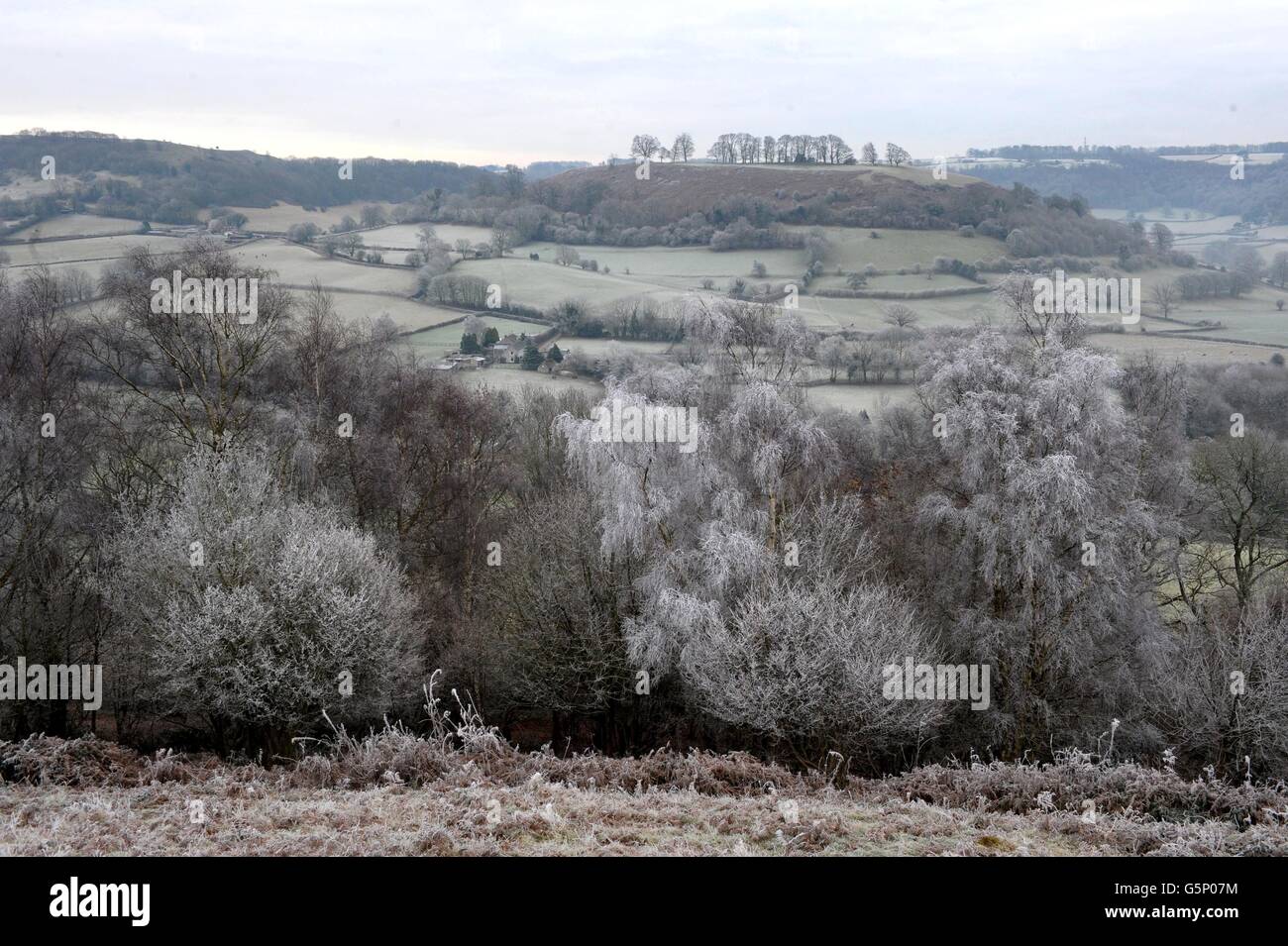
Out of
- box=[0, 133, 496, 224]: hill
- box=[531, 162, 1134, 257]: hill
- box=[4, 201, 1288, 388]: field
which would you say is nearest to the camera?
box=[4, 201, 1288, 388]: field

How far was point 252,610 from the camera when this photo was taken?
18.3 m

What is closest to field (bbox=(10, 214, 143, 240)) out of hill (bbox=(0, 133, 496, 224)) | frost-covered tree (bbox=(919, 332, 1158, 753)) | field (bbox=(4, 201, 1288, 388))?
field (bbox=(4, 201, 1288, 388))

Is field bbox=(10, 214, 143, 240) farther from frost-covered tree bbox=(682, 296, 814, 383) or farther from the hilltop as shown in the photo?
frost-covered tree bbox=(682, 296, 814, 383)

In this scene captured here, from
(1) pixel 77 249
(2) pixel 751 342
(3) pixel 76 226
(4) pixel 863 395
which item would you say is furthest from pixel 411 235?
(2) pixel 751 342

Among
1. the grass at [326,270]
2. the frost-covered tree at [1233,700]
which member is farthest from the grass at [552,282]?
the frost-covered tree at [1233,700]

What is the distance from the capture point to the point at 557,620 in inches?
917

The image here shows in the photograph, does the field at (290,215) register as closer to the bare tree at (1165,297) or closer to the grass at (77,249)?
the grass at (77,249)

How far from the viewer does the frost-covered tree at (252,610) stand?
723 inches

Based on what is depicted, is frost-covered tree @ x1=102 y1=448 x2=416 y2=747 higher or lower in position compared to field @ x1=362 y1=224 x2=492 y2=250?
lower

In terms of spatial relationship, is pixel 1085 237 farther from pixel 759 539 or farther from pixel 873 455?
pixel 759 539

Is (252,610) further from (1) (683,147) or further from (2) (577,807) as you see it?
(1) (683,147)

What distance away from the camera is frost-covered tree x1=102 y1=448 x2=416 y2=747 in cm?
1838
